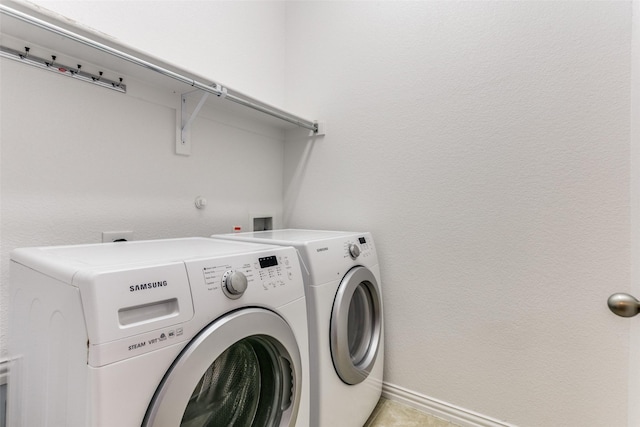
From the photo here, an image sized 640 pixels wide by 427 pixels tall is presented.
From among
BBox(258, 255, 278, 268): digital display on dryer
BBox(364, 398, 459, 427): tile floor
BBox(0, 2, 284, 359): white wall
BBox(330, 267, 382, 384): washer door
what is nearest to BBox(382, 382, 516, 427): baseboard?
BBox(364, 398, 459, 427): tile floor

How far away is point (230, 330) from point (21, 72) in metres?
1.09

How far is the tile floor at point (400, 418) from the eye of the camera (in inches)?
52.7

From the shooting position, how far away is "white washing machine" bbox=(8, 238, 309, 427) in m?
0.53

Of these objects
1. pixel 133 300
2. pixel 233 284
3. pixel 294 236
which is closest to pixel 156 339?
pixel 133 300

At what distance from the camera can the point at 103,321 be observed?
0.52 m

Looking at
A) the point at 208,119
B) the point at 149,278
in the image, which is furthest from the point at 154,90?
the point at 149,278

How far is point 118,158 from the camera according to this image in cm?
120

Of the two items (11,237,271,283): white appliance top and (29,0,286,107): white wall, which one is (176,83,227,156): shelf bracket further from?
(11,237,271,283): white appliance top

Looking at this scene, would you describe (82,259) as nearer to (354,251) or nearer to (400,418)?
(354,251)

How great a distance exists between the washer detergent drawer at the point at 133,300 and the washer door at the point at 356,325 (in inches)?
24.8

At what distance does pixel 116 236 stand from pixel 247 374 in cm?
77

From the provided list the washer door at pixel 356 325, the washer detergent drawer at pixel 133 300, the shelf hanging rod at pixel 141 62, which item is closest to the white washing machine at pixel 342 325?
the washer door at pixel 356 325

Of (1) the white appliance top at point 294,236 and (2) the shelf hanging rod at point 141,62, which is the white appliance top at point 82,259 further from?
(2) the shelf hanging rod at point 141,62

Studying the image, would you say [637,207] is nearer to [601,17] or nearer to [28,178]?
[601,17]
